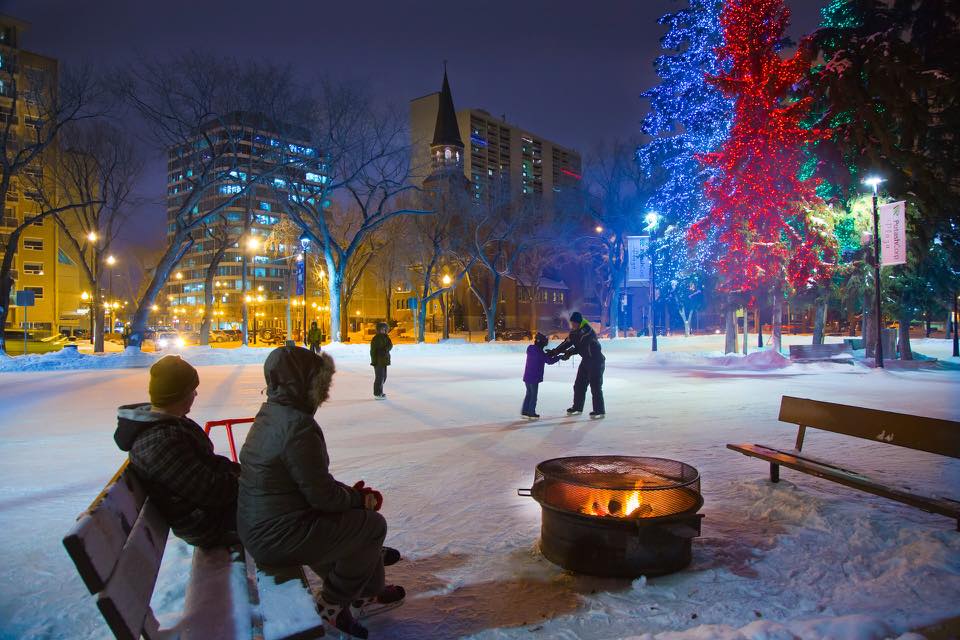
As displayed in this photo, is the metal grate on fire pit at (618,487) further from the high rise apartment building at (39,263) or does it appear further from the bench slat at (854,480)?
the high rise apartment building at (39,263)

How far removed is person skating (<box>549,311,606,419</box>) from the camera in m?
10.7

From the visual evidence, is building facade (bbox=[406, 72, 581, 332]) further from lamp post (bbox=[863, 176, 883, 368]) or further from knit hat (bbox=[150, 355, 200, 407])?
knit hat (bbox=[150, 355, 200, 407])

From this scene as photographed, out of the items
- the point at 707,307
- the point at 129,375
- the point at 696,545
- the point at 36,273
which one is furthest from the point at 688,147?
the point at 36,273

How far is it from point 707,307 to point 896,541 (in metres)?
29.6

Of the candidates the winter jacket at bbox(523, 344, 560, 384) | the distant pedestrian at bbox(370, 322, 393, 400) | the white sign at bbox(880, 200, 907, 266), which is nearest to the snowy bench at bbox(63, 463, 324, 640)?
the winter jacket at bbox(523, 344, 560, 384)

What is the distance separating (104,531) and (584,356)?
9.03 metres

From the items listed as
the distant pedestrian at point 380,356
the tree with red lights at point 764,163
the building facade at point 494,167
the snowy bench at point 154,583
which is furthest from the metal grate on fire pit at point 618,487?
the building facade at point 494,167

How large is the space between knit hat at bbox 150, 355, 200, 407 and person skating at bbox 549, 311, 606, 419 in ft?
23.9

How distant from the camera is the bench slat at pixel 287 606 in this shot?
2721mm

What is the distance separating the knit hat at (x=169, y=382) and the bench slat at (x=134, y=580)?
1.97 ft

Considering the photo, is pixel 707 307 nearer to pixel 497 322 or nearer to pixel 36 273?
pixel 497 322

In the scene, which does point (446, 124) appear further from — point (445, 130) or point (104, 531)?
point (104, 531)

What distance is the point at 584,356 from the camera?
35.8ft

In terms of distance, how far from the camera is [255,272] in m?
119
